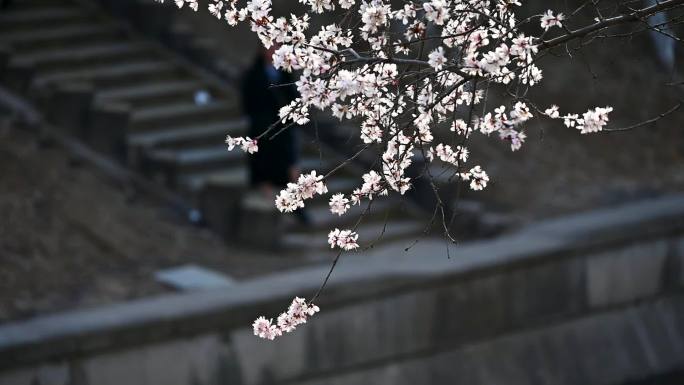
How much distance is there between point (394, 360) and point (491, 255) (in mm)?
1237

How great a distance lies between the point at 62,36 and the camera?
15.7 meters

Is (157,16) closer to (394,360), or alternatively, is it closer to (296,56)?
(394,360)

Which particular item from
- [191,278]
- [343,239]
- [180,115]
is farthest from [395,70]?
[180,115]

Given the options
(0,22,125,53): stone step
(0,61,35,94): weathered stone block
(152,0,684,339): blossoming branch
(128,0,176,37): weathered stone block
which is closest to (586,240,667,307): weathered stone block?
(152,0,684,339): blossoming branch

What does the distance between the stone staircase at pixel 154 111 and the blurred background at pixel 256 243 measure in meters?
0.03

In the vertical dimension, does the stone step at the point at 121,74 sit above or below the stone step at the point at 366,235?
above

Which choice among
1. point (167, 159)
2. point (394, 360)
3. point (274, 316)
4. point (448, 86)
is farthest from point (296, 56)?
point (167, 159)

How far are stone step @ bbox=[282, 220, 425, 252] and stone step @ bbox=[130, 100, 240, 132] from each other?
2.44 metres

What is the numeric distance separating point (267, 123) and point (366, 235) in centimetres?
141

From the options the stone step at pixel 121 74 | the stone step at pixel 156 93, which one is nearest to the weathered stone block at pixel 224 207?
the stone step at pixel 156 93

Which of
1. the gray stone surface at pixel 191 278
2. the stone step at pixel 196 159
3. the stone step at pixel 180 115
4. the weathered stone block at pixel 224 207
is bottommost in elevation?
the gray stone surface at pixel 191 278

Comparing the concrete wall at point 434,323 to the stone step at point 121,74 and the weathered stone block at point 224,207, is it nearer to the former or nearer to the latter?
the weathered stone block at point 224,207

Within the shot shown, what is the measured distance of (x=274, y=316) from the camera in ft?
30.1

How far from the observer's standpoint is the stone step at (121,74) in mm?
14655
